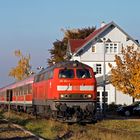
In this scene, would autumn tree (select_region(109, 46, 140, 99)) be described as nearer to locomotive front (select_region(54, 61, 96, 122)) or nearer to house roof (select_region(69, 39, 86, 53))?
locomotive front (select_region(54, 61, 96, 122))

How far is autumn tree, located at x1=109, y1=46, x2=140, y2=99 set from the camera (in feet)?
126

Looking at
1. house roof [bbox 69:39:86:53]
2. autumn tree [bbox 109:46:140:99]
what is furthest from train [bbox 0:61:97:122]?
house roof [bbox 69:39:86:53]

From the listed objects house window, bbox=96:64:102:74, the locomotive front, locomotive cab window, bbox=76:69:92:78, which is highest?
house window, bbox=96:64:102:74

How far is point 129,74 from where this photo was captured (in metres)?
41.1

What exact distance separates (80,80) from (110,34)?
38.4 m

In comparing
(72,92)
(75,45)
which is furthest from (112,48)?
(72,92)

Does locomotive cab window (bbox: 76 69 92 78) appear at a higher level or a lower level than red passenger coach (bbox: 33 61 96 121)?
higher

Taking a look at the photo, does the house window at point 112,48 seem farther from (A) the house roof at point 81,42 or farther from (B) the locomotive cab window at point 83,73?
(B) the locomotive cab window at point 83,73

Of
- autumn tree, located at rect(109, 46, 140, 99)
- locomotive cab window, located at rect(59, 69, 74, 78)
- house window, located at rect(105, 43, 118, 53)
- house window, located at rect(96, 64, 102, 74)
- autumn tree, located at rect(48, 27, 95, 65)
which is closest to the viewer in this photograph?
locomotive cab window, located at rect(59, 69, 74, 78)

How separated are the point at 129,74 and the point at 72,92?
14.4m

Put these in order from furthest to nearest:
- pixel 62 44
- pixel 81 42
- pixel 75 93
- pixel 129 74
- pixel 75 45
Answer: pixel 62 44 → pixel 81 42 → pixel 75 45 → pixel 129 74 → pixel 75 93

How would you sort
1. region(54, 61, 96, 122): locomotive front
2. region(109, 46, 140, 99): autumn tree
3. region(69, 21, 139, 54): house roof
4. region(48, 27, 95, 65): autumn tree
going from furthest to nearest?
region(48, 27, 95, 65): autumn tree, region(69, 21, 139, 54): house roof, region(109, 46, 140, 99): autumn tree, region(54, 61, 96, 122): locomotive front

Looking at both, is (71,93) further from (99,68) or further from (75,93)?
(99,68)

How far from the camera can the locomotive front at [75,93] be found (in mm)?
27141
